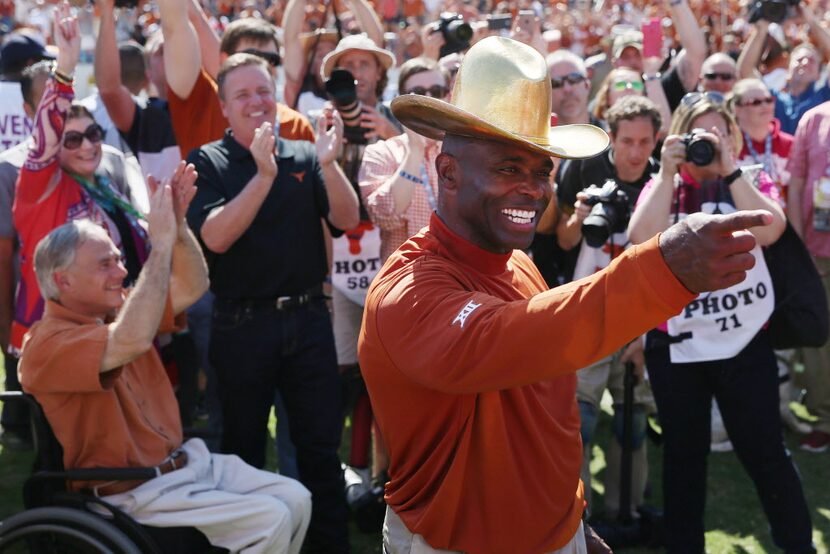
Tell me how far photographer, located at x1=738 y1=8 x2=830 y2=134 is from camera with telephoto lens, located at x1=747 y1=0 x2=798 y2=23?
0.07 metres

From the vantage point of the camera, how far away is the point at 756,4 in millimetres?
6715

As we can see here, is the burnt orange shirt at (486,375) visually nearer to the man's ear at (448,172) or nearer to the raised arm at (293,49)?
the man's ear at (448,172)

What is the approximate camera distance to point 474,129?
1.94 metres

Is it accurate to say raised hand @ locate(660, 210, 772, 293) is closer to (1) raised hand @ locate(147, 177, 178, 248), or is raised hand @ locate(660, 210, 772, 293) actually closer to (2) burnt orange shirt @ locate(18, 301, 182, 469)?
(2) burnt orange shirt @ locate(18, 301, 182, 469)

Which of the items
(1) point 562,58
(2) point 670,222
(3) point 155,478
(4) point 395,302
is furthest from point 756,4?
(4) point 395,302

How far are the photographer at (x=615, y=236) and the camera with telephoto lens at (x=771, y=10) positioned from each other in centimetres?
270

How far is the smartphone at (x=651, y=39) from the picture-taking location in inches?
241

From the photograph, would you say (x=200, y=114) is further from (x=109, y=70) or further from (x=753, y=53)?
(x=753, y=53)

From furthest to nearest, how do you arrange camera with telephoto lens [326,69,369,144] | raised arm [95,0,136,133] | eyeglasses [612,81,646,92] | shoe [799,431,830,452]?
1. eyeglasses [612,81,646,92]
2. shoe [799,431,830,452]
3. raised arm [95,0,136,133]
4. camera with telephoto lens [326,69,369,144]

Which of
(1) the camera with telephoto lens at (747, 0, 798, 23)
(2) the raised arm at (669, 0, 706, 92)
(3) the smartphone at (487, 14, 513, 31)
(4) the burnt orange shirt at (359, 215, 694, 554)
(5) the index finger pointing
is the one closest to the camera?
(5) the index finger pointing

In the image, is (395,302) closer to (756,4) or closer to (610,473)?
(610,473)

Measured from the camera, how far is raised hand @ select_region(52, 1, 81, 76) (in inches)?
161

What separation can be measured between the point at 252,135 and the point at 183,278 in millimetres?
666

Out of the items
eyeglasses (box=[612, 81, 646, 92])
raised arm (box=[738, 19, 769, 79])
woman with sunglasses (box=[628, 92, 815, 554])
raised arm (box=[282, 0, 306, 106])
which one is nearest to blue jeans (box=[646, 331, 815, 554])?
woman with sunglasses (box=[628, 92, 815, 554])
